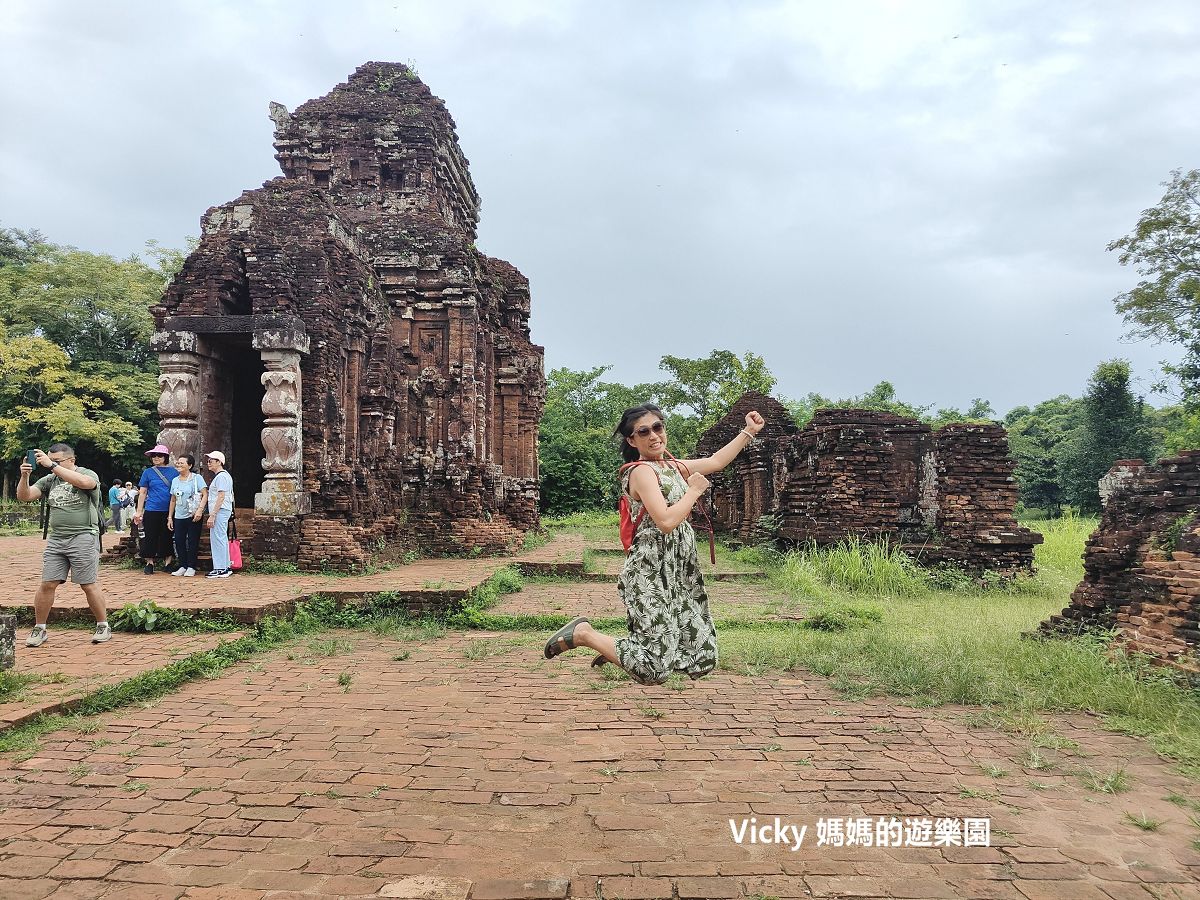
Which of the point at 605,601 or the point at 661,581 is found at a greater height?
the point at 661,581

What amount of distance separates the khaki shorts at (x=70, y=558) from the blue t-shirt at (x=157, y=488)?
3.47 m

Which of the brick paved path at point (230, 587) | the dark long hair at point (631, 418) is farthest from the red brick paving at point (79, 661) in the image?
the dark long hair at point (631, 418)

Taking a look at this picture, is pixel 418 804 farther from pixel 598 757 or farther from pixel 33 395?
pixel 33 395

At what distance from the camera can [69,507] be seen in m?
5.92

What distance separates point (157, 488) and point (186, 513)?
0.73m

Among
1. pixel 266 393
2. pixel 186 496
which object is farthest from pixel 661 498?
pixel 266 393

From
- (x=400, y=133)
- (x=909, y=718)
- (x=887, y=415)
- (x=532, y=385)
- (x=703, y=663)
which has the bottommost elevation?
(x=909, y=718)

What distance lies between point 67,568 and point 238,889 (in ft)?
14.8

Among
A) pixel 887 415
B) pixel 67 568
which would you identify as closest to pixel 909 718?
pixel 67 568

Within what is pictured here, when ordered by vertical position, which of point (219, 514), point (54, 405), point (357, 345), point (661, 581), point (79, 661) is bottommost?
point (79, 661)

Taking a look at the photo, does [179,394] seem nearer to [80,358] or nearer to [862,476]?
[862,476]

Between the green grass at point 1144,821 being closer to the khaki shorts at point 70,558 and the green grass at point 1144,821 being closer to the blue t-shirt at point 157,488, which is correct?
the khaki shorts at point 70,558

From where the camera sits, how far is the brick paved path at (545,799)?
277 centimetres

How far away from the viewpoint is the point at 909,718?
4.84 meters
